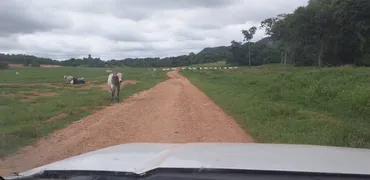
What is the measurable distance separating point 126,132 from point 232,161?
8.29 metres

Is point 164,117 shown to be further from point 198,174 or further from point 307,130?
point 198,174

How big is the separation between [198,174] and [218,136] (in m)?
7.62

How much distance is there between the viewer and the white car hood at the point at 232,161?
2301 mm

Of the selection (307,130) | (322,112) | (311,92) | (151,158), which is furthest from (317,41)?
(151,158)

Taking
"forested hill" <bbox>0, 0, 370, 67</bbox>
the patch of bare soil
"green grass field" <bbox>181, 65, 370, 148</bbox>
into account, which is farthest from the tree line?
the patch of bare soil

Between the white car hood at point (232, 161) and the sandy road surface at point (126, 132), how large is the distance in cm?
450

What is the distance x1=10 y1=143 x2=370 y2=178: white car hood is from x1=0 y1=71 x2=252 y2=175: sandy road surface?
4.50m

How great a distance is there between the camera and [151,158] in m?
2.73

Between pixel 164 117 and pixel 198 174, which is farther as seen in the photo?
pixel 164 117

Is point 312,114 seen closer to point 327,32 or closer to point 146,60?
point 327,32

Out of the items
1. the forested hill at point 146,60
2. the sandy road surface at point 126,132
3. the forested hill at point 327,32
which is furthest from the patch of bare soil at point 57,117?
the forested hill at point 146,60

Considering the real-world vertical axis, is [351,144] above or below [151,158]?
below

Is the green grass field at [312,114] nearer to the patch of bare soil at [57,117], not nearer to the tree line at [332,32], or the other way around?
the patch of bare soil at [57,117]

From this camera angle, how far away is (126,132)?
10.5m
